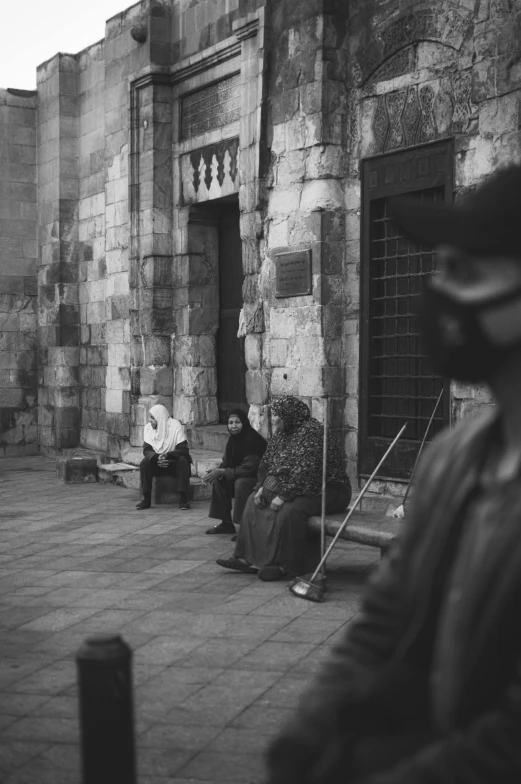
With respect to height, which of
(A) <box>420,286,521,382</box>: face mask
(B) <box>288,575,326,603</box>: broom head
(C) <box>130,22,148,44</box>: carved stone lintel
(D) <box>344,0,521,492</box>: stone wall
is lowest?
(B) <box>288,575,326,603</box>: broom head

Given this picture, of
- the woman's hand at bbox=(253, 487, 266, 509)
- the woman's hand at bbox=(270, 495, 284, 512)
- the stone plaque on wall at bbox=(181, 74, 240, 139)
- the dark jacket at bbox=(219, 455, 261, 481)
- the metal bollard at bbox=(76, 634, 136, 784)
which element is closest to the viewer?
the metal bollard at bbox=(76, 634, 136, 784)

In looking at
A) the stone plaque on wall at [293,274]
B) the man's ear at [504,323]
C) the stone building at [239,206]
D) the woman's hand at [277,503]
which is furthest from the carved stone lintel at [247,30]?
the man's ear at [504,323]

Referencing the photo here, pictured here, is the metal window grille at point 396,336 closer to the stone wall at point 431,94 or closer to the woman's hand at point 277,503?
the stone wall at point 431,94

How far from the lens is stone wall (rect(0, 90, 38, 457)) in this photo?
17500 mm

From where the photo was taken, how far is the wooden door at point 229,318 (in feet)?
45.4

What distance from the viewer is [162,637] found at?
20.3 feet

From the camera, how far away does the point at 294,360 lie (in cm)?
1081

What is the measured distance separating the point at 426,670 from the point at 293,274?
30.2 feet

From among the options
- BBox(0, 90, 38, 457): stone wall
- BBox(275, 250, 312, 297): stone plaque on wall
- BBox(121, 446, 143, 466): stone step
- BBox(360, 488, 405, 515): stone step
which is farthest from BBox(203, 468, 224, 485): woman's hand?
BBox(0, 90, 38, 457): stone wall

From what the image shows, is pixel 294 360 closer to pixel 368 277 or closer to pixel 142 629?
pixel 368 277

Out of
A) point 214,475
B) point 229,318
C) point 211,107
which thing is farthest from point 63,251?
point 214,475

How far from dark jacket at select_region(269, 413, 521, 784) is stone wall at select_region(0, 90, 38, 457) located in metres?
16.4

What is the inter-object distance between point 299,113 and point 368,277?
184 cm

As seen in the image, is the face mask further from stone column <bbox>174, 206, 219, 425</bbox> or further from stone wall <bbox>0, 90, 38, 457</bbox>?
stone wall <bbox>0, 90, 38, 457</bbox>
